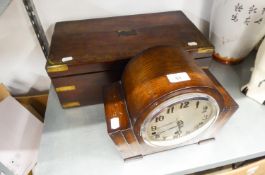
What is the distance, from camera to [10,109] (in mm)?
1001

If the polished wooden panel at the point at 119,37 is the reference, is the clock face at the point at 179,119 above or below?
below

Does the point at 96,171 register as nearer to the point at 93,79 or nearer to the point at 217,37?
the point at 93,79

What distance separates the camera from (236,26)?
0.75m

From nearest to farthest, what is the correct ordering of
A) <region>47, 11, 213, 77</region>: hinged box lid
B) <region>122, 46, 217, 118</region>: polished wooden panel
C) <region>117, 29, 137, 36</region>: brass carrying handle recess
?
<region>122, 46, 217, 118</region>: polished wooden panel, <region>47, 11, 213, 77</region>: hinged box lid, <region>117, 29, 137, 36</region>: brass carrying handle recess

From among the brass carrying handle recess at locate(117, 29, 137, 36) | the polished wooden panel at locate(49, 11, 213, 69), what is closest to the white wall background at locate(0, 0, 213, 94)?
the polished wooden panel at locate(49, 11, 213, 69)

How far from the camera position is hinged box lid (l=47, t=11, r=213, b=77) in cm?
67

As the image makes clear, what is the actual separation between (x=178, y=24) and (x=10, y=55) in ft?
2.34

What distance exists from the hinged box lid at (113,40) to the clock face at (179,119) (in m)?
0.23

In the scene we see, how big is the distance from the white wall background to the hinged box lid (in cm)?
4

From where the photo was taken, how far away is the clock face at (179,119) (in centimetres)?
50

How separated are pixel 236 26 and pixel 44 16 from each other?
695mm

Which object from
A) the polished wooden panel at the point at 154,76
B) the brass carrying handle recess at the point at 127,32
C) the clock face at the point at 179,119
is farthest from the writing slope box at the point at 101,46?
the clock face at the point at 179,119

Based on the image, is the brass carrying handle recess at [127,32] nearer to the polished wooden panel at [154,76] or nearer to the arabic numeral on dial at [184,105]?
the polished wooden panel at [154,76]

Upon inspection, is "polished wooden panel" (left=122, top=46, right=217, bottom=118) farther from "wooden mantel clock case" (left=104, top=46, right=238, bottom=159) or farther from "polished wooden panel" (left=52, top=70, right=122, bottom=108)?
"polished wooden panel" (left=52, top=70, right=122, bottom=108)
